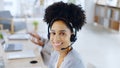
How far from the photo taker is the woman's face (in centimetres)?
98

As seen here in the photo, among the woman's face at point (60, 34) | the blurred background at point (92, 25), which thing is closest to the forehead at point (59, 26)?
the woman's face at point (60, 34)

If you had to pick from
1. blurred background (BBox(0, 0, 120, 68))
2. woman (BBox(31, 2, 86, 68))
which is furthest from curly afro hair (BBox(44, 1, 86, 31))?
blurred background (BBox(0, 0, 120, 68))

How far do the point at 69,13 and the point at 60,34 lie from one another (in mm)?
125

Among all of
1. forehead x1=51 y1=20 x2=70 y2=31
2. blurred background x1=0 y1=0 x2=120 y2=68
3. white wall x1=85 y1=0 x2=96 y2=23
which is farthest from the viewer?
white wall x1=85 y1=0 x2=96 y2=23

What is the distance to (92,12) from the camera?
6.64 metres

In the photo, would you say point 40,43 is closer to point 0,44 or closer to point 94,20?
point 0,44

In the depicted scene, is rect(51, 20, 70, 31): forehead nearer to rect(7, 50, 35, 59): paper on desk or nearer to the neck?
the neck

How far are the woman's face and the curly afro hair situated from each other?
42 mm

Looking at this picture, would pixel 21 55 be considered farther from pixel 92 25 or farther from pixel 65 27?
pixel 92 25

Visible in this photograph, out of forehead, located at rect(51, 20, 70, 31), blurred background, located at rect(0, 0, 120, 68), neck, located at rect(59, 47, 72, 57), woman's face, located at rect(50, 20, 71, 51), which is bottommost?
blurred background, located at rect(0, 0, 120, 68)

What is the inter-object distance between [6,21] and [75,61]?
12.6ft

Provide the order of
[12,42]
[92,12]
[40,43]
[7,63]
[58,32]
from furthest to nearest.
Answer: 1. [92,12]
2. [12,42]
3. [40,43]
4. [7,63]
5. [58,32]

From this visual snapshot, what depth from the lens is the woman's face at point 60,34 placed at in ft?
3.20

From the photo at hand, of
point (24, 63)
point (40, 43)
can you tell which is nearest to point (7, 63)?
point (24, 63)
